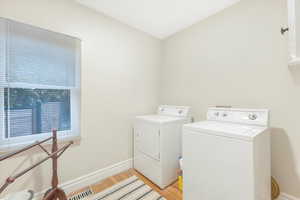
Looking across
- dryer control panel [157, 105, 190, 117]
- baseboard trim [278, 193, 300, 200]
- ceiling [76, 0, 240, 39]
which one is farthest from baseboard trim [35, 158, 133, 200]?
ceiling [76, 0, 240, 39]

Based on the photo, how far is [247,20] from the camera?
152cm

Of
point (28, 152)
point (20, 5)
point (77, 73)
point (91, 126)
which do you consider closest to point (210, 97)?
point (91, 126)

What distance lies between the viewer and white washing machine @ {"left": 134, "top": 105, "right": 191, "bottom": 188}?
5.42 feet

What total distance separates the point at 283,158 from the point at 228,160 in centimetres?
80

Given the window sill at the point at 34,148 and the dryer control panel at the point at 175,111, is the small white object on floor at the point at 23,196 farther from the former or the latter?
the dryer control panel at the point at 175,111

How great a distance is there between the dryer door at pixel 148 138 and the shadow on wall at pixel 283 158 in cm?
122

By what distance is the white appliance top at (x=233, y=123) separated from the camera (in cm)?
108

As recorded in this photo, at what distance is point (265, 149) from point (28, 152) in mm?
2246

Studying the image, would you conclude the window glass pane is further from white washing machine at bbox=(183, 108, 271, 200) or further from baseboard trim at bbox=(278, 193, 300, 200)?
baseboard trim at bbox=(278, 193, 300, 200)

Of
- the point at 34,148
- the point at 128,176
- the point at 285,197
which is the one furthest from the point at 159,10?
the point at 285,197

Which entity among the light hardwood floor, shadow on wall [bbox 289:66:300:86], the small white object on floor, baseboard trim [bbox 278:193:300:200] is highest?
shadow on wall [bbox 289:66:300:86]

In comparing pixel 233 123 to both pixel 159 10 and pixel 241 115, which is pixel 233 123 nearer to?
pixel 241 115

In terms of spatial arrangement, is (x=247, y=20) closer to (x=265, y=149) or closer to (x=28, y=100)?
(x=265, y=149)

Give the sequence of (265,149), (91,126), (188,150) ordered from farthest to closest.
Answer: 1. (91,126)
2. (188,150)
3. (265,149)
